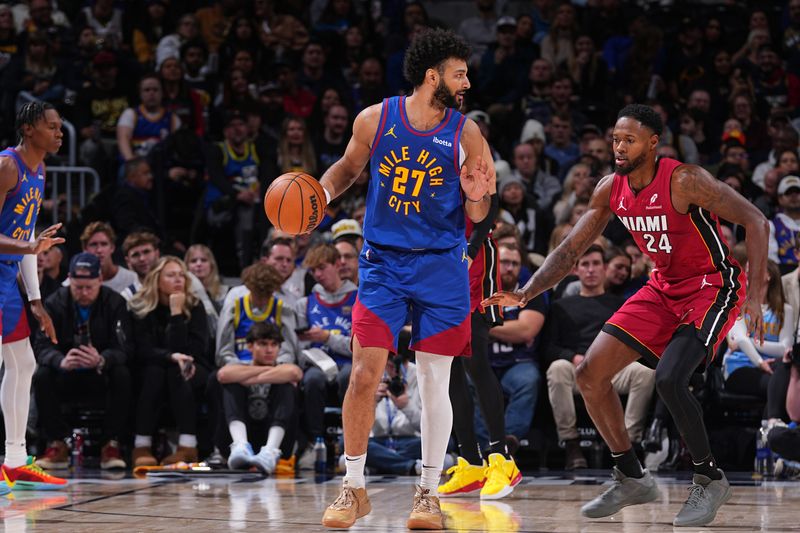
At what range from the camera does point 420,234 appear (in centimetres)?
497

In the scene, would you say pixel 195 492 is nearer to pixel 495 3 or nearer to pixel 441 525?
pixel 441 525

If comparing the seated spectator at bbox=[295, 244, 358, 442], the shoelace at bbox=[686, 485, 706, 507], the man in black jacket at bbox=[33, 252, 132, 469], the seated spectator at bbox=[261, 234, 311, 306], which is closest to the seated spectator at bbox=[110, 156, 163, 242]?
the seated spectator at bbox=[261, 234, 311, 306]

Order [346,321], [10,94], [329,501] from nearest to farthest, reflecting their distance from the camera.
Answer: [329,501], [346,321], [10,94]

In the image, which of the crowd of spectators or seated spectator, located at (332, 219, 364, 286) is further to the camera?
seated spectator, located at (332, 219, 364, 286)

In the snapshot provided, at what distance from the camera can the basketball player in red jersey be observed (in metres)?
5.07

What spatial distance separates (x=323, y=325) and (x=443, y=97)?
12.6 feet

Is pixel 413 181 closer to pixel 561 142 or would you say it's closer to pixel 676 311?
pixel 676 311

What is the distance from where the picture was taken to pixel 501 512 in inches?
219

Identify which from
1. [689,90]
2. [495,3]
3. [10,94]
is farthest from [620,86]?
[10,94]

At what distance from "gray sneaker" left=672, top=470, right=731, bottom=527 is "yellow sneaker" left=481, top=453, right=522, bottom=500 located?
3.96ft

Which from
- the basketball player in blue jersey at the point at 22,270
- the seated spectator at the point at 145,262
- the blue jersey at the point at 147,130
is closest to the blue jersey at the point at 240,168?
the blue jersey at the point at 147,130

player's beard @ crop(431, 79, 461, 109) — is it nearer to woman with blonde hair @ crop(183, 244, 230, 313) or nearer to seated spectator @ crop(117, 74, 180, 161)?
woman with blonde hair @ crop(183, 244, 230, 313)

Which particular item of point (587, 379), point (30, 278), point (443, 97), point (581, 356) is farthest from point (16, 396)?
point (581, 356)

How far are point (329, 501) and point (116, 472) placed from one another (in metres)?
2.45
